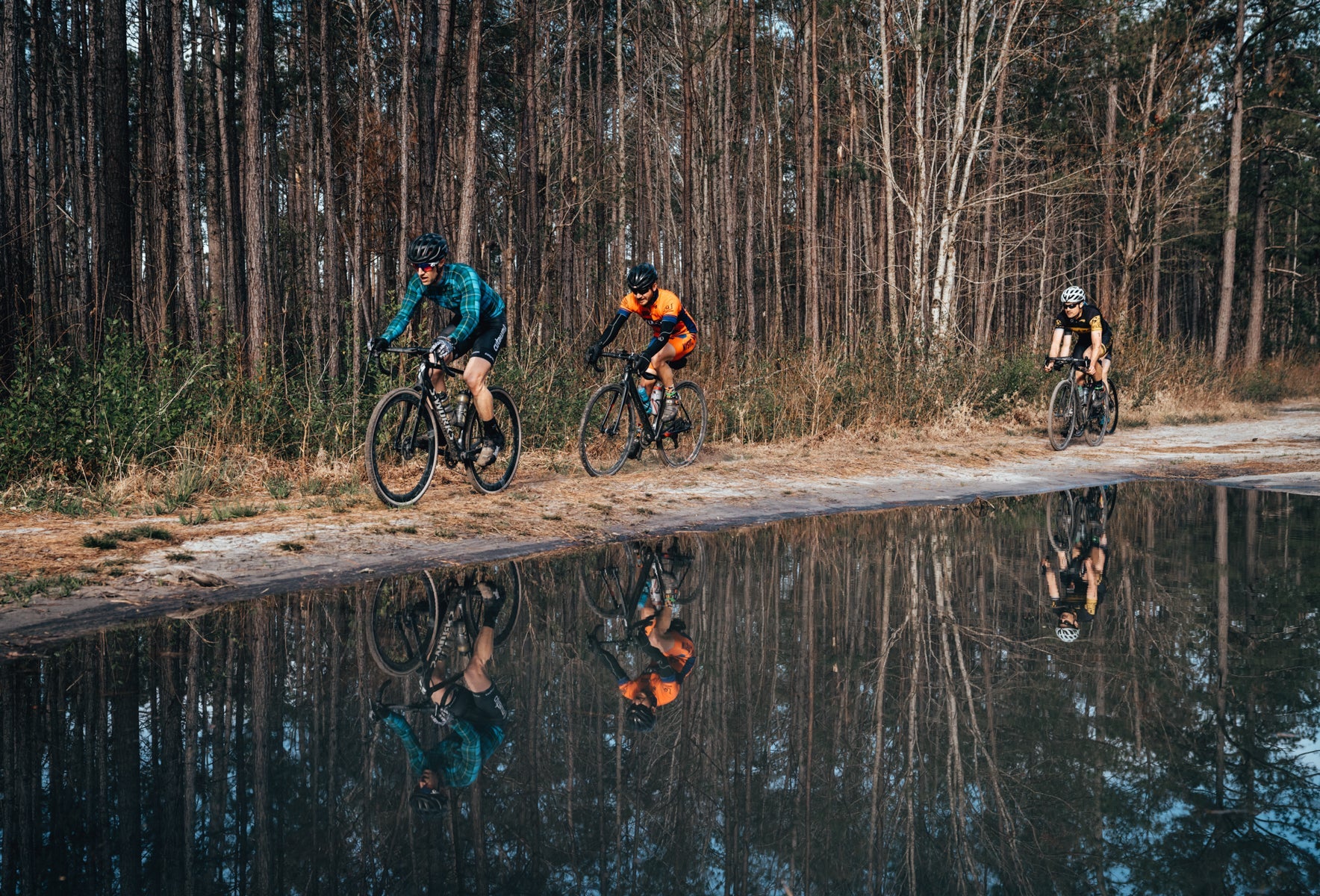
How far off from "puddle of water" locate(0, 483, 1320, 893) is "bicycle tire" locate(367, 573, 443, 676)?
2 cm

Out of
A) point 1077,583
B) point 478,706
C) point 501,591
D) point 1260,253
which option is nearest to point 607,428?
point 501,591

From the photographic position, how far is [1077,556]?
685 cm

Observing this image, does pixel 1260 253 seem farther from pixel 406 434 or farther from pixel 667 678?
pixel 667 678

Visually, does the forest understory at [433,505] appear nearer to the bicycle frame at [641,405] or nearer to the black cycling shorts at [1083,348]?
the bicycle frame at [641,405]

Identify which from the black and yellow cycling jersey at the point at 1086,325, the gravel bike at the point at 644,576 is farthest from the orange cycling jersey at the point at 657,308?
the black and yellow cycling jersey at the point at 1086,325

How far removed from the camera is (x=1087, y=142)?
32.0 m

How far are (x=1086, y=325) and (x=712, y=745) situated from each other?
1420 centimetres

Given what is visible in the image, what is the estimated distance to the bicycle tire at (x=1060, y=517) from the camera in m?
7.45

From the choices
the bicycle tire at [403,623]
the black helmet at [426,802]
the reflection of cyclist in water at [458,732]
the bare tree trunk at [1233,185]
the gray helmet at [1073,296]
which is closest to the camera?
the black helmet at [426,802]

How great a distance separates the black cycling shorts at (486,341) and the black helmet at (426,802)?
6331 millimetres

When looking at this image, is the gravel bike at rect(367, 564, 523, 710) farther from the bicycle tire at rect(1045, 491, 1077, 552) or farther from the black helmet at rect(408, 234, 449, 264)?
the bicycle tire at rect(1045, 491, 1077, 552)

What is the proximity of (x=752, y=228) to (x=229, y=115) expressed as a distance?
1189cm

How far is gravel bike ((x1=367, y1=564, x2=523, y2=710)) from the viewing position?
14.2ft

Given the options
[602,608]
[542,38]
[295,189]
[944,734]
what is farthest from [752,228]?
[944,734]
